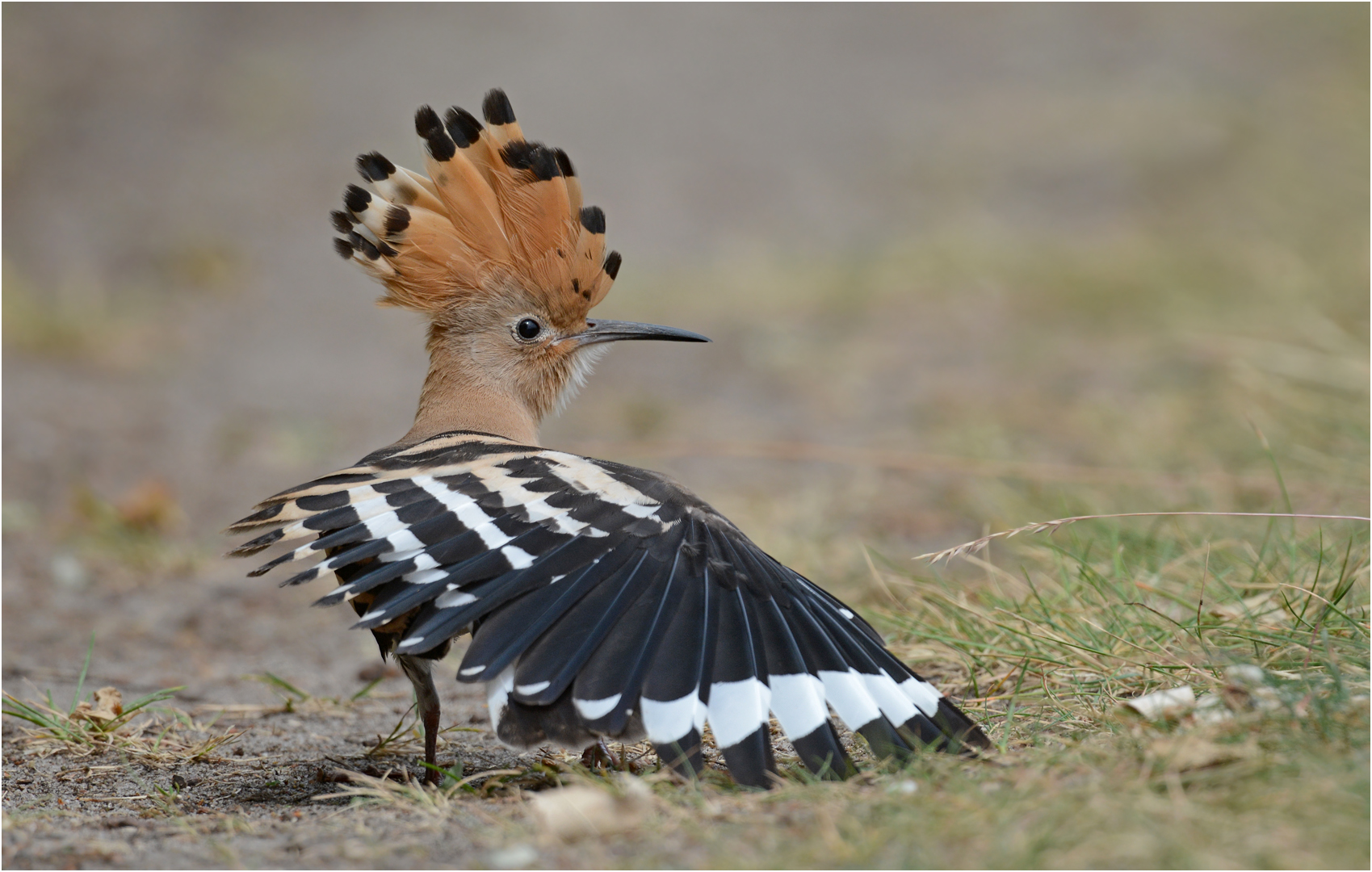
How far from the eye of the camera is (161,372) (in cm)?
558

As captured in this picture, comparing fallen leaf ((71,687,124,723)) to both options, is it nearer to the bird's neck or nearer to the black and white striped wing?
the black and white striped wing

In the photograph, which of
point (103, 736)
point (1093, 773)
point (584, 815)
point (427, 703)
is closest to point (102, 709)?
point (103, 736)

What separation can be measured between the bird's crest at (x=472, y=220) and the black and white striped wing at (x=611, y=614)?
81 centimetres

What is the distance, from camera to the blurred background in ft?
12.2

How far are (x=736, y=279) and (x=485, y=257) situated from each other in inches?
163

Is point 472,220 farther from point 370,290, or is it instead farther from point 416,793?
point 370,290

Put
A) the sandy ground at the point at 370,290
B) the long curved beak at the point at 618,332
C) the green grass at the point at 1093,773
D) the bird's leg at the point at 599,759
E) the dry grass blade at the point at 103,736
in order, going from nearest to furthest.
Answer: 1. the green grass at the point at 1093,773
2. the bird's leg at the point at 599,759
3. the dry grass blade at the point at 103,736
4. the sandy ground at the point at 370,290
5. the long curved beak at the point at 618,332

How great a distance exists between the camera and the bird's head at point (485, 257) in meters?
2.70

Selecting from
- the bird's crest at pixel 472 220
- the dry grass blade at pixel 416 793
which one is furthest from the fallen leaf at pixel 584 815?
the bird's crest at pixel 472 220

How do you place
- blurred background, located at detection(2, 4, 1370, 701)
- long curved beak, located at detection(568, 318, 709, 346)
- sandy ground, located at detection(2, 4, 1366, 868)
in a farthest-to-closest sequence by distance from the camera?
blurred background, located at detection(2, 4, 1370, 701), long curved beak, located at detection(568, 318, 709, 346), sandy ground, located at detection(2, 4, 1366, 868)

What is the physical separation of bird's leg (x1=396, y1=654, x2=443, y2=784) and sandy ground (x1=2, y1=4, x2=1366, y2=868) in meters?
0.14

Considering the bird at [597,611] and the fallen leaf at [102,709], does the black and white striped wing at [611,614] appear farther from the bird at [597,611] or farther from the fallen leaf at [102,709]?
the fallen leaf at [102,709]

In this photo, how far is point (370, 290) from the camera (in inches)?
295

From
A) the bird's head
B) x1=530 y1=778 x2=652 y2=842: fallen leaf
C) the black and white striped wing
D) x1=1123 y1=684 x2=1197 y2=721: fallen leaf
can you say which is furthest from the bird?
the bird's head
